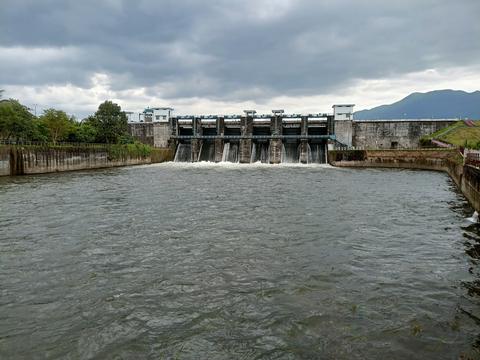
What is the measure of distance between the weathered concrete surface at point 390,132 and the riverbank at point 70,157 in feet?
106

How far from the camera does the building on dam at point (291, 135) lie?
187ft

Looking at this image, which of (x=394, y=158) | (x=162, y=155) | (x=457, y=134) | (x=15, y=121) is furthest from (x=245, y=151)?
(x=457, y=134)

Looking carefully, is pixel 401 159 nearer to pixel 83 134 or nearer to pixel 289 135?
pixel 289 135

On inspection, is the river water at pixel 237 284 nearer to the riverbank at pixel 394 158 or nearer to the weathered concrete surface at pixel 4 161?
the weathered concrete surface at pixel 4 161

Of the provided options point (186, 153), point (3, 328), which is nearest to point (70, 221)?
point (3, 328)

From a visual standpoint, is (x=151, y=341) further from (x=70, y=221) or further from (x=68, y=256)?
(x=70, y=221)

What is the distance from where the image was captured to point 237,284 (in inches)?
334

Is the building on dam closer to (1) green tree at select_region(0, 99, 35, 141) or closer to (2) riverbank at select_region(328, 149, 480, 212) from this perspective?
Result: (2) riverbank at select_region(328, 149, 480, 212)

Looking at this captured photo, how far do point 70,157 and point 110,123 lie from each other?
19218 millimetres

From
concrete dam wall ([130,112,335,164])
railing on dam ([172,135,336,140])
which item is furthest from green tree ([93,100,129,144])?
railing on dam ([172,135,336,140])

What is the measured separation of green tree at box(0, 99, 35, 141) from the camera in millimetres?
44344

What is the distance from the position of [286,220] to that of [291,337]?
9243 millimetres

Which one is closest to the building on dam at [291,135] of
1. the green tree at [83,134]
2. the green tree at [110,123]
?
the green tree at [110,123]

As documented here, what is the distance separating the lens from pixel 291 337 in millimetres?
6191
